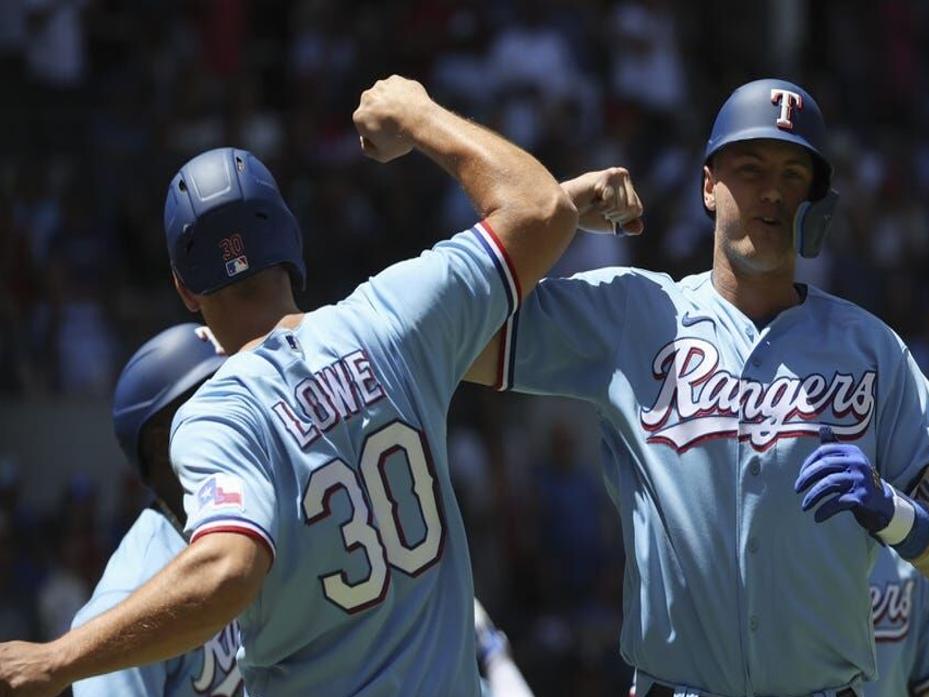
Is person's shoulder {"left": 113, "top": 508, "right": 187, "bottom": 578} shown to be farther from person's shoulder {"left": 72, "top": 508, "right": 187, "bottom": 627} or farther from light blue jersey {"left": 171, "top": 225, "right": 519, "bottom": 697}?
light blue jersey {"left": 171, "top": 225, "right": 519, "bottom": 697}

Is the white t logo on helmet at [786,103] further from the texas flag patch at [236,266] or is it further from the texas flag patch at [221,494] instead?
the texas flag patch at [221,494]

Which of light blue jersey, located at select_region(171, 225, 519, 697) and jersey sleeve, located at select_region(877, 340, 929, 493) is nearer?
light blue jersey, located at select_region(171, 225, 519, 697)

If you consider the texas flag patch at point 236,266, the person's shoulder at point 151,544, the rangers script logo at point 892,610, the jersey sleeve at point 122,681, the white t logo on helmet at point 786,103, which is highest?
the white t logo on helmet at point 786,103

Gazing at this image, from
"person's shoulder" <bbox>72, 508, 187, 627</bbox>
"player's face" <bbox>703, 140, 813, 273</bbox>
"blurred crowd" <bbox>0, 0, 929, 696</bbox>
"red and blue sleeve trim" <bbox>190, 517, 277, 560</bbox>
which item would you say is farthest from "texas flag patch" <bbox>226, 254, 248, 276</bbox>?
"blurred crowd" <bbox>0, 0, 929, 696</bbox>

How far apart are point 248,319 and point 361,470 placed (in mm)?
477

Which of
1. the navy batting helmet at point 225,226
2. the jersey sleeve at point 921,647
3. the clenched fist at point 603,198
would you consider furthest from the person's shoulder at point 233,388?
the jersey sleeve at point 921,647

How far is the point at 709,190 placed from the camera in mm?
4891

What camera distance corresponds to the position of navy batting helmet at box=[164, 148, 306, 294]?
416 centimetres

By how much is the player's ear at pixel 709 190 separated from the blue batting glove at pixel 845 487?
0.87m

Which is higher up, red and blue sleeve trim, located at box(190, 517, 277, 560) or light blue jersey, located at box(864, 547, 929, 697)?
red and blue sleeve trim, located at box(190, 517, 277, 560)

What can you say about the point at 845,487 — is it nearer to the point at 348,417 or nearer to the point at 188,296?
the point at 348,417

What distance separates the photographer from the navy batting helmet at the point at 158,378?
5.22 meters

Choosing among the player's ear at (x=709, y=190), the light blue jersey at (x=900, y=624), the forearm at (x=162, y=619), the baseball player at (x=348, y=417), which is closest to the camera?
the forearm at (x=162, y=619)

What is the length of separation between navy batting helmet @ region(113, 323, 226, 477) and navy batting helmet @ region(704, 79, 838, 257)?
1.56m
